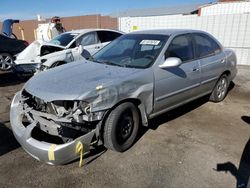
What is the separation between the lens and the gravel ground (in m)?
3.10

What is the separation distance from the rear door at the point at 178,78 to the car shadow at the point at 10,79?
17.7 ft

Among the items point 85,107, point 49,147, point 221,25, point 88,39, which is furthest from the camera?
point 221,25

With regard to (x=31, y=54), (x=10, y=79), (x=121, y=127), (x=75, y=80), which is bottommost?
(x=10, y=79)

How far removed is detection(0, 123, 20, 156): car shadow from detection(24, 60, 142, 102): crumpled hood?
93 cm

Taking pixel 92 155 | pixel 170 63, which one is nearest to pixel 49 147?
pixel 92 155

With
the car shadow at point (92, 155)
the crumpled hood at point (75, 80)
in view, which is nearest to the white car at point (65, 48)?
the crumpled hood at point (75, 80)

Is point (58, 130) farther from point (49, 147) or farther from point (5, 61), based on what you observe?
point (5, 61)

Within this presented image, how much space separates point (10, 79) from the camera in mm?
8438

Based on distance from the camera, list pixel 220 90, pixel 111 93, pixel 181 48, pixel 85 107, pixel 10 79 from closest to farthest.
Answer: pixel 85 107
pixel 111 93
pixel 181 48
pixel 220 90
pixel 10 79

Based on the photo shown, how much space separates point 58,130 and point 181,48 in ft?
8.70

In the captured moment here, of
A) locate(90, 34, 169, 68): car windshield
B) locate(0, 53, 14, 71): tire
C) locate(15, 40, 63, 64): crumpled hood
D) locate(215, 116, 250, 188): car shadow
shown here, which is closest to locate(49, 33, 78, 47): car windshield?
locate(15, 40, 63, 64): crumpled hood

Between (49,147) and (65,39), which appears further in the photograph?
→ (65,39)

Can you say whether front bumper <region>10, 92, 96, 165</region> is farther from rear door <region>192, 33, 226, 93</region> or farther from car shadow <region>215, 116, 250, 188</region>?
rear door <region>192, 33, 226, 93</region>

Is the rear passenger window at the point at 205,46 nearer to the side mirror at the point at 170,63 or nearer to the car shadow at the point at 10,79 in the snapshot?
the side mirror at the point at 170,63
